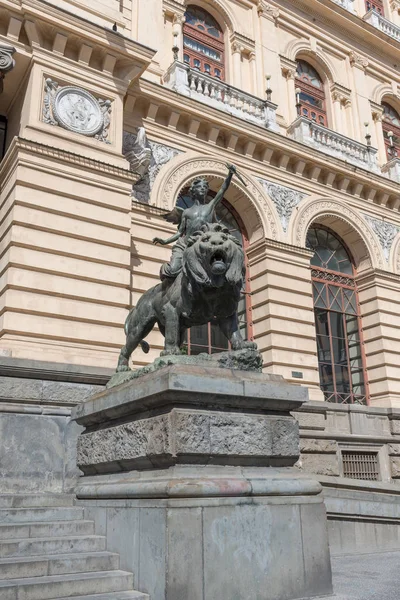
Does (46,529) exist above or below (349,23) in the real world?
below

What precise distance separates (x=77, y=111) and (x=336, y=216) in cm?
931

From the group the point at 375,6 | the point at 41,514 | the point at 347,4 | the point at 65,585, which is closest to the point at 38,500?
the point at 41,514

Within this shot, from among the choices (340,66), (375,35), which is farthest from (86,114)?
(375,35)

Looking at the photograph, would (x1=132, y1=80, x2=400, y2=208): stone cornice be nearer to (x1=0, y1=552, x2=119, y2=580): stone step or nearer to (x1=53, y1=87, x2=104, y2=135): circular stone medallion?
(x1=53, y1=87, x2=104, y2=135): circular stone medallion

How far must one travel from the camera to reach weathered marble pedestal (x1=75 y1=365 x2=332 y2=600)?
4.91 metres

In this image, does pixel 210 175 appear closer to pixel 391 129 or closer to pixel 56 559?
pixel 391 129

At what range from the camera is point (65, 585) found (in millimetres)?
5137

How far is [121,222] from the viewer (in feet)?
40.9

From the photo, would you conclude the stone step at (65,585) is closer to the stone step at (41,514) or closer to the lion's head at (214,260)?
the stone step at (41,514)

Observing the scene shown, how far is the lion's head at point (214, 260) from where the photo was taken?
6039mm

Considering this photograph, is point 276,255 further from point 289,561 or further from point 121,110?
point 289,561

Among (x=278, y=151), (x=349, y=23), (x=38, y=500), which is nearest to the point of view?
(x=38, y=500)

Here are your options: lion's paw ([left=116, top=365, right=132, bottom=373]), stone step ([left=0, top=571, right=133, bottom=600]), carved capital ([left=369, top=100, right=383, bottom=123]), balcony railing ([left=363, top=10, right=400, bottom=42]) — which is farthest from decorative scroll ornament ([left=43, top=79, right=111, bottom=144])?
balcony railing ([left=363, top=10, right=400, bottom=42])

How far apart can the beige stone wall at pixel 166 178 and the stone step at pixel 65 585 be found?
18.4ft
